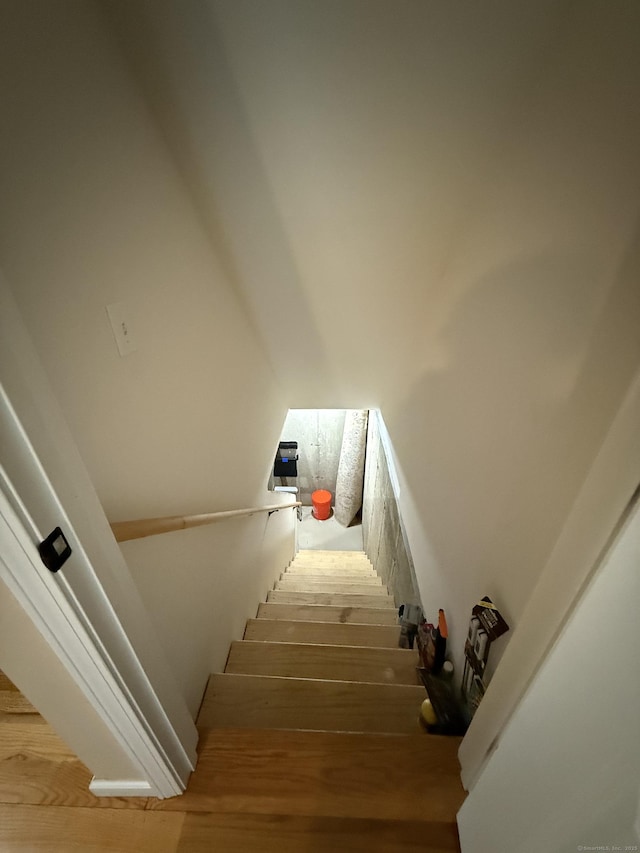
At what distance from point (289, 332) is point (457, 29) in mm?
1412

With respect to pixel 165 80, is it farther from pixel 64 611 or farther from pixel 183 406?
pixel 64 611

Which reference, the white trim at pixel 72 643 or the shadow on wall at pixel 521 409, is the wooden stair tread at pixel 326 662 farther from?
the white trim at pixel 72 643

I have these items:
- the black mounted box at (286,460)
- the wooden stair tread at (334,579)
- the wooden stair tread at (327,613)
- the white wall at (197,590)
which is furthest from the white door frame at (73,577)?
the black mounted box at (286,460)

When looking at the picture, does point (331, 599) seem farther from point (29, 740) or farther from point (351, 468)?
point (351, 468)

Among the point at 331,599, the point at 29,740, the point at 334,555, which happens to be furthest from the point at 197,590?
the point at 334,555

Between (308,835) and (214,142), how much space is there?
2.03 m

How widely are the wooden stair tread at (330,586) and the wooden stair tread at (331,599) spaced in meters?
0.17

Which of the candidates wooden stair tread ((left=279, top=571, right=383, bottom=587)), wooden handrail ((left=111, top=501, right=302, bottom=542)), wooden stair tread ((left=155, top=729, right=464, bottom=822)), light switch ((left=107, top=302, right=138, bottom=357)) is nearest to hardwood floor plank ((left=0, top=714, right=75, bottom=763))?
wooden stair tread ((left=155, top=729, right=464, bottom=822))

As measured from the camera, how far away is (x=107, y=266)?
77cm

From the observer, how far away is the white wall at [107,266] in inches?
22.2

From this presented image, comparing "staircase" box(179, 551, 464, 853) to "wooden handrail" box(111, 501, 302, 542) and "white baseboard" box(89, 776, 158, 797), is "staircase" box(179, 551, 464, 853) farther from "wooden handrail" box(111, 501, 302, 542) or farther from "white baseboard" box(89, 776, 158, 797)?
"wooden handrail" box(111, 501, 302, 542)

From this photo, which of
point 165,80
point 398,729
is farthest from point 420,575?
point 165,80

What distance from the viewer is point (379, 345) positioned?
7.20ft

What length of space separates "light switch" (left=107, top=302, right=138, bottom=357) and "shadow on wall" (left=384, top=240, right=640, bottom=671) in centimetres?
98
